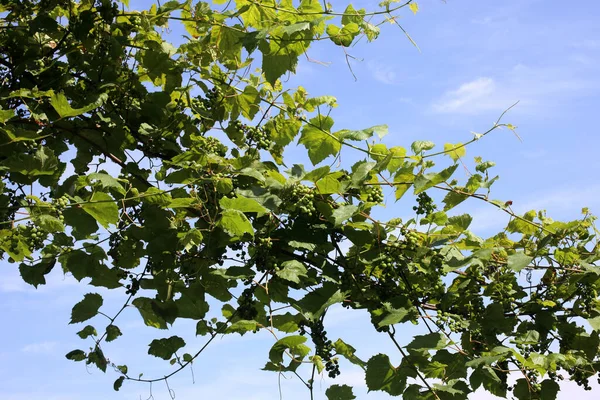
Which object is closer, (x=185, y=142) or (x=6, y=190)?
(x=6, y=190)

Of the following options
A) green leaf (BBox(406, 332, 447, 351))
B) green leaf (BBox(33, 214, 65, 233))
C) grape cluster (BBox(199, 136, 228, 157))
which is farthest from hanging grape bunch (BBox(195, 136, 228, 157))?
green leaf (BBox(406, 332, 447, 351))

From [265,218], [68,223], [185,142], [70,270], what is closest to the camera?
[68,223]

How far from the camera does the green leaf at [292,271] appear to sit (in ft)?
9.85

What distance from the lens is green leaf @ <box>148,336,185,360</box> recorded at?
354 centimetres

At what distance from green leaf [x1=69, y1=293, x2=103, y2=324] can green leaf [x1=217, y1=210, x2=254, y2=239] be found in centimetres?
108

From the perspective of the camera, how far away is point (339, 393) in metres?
3.02

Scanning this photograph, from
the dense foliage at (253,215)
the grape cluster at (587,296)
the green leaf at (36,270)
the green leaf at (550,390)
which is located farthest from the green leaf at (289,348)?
the grape cluster at (587,296)

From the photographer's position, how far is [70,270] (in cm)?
351

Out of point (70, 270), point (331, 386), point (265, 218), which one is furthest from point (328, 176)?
point (70, 270)

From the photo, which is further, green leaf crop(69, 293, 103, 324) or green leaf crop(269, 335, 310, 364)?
green leaf crop(69, 293, 103, 324)

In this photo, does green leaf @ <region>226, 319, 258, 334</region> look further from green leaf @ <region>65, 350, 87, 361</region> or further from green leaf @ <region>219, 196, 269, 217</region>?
green leaf @ <region>65, 350, 87, 361</region>

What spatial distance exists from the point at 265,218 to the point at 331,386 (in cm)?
93

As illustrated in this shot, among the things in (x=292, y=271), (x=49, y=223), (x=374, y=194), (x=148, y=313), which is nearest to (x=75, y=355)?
(x=148, y=313)

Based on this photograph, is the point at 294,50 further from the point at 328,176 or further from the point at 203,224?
the point at 203,224
